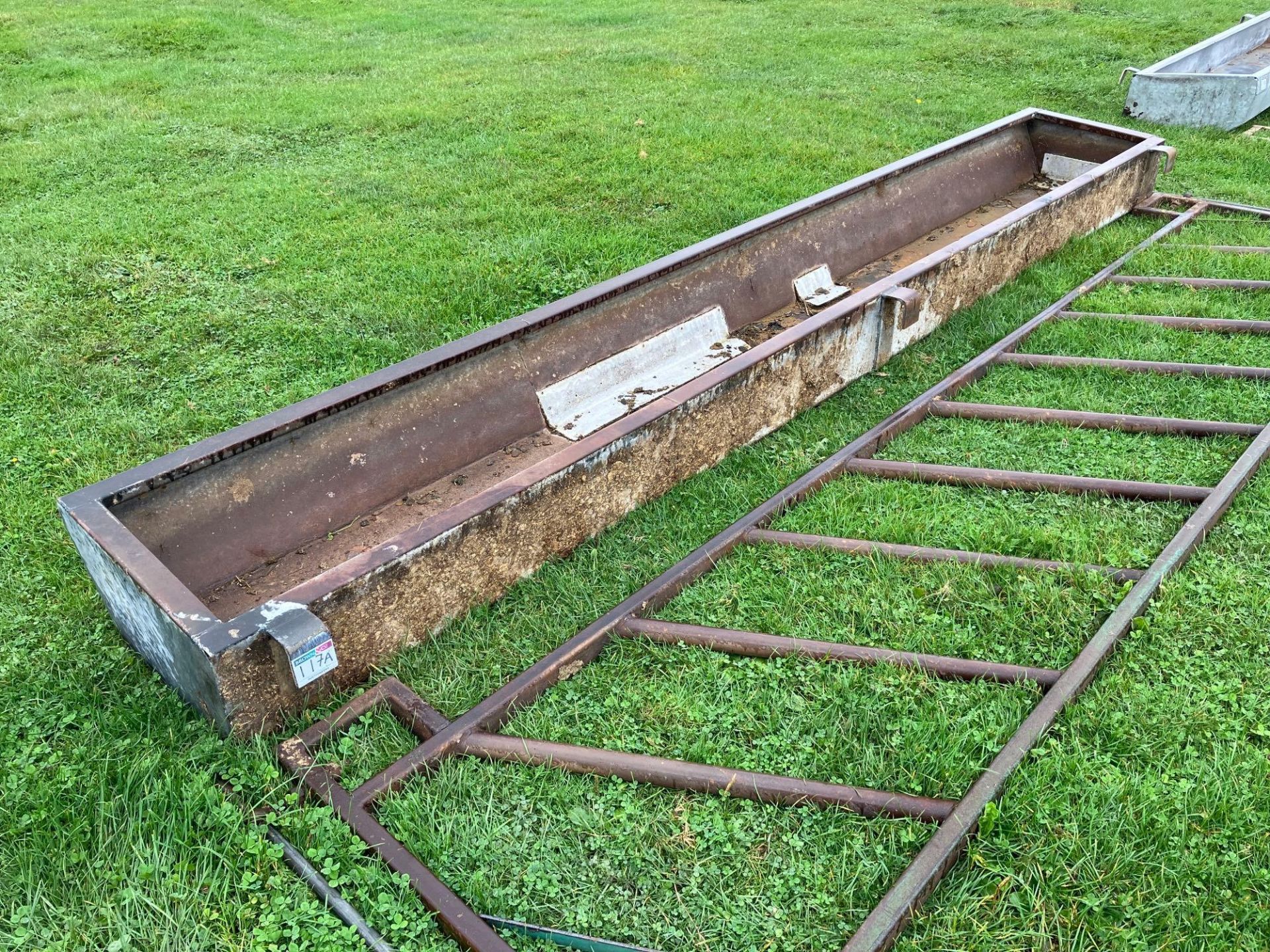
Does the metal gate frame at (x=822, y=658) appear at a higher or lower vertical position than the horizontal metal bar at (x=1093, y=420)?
lower

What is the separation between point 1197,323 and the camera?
514 centimetres

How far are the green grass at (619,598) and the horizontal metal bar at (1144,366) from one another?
0.34ft

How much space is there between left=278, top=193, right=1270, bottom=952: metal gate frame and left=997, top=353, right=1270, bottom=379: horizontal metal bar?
0.51m

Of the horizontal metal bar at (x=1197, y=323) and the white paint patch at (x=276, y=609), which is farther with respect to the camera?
the horizontal metal bar at (x=1197, y=323)

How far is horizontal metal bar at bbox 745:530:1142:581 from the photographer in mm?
3436

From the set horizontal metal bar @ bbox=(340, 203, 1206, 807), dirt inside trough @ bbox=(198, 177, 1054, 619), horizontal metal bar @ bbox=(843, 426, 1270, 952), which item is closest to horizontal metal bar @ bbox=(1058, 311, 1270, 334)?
horizontal metal bar @ bbox=(340, 203, 1206, 807)

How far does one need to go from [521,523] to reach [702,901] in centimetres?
141

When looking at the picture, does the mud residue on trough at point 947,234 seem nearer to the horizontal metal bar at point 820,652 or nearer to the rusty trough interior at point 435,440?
the rusty trough interior at point 435,440

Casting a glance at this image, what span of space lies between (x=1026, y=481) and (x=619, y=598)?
1803 mm

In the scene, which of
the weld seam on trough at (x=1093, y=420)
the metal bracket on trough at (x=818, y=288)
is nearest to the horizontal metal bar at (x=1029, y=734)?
the weld seam on trough at (x=1093, y=420)

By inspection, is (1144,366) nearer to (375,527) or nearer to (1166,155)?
(1166,155)

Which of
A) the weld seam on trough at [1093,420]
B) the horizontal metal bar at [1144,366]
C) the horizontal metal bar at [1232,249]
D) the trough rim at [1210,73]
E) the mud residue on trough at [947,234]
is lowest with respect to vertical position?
the weld seam on trough at [1093,420]

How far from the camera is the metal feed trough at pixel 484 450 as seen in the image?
112 inches

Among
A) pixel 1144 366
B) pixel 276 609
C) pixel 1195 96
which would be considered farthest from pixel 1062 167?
pixel 276 609
